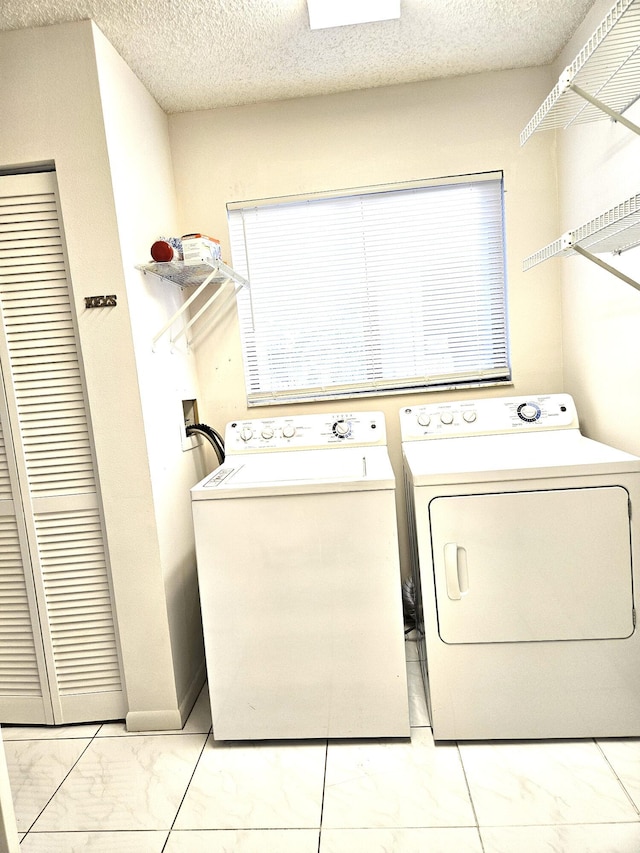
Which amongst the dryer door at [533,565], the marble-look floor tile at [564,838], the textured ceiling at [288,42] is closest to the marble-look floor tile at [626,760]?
the marble-look floor tile at [564,838]

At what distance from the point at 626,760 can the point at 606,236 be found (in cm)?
159

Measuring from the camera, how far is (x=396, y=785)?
1681 millimetres

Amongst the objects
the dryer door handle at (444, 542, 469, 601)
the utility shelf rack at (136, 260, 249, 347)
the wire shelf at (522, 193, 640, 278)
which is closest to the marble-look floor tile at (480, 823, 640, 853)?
the dryer door handle at (444, 542, 469, 601)

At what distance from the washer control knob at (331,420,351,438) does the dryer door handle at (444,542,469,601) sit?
0.76 metres

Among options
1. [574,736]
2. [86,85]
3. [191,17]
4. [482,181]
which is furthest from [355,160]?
[574,736]

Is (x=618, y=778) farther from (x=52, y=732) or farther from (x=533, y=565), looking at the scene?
(x=52, y=732)

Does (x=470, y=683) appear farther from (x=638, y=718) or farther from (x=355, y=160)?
(x=355, y=160)

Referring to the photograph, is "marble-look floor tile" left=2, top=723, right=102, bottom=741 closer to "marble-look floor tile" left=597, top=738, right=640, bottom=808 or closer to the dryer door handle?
the dryer door handle

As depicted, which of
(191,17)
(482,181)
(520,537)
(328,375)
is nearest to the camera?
(520,537)

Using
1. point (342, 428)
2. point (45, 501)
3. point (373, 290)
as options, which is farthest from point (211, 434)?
point (373, 290)

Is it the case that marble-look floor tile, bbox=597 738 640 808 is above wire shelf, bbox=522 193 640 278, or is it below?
below

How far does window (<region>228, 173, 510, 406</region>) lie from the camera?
8.34 feet

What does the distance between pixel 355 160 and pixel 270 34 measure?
657mm

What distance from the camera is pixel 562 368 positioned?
2.55 m
